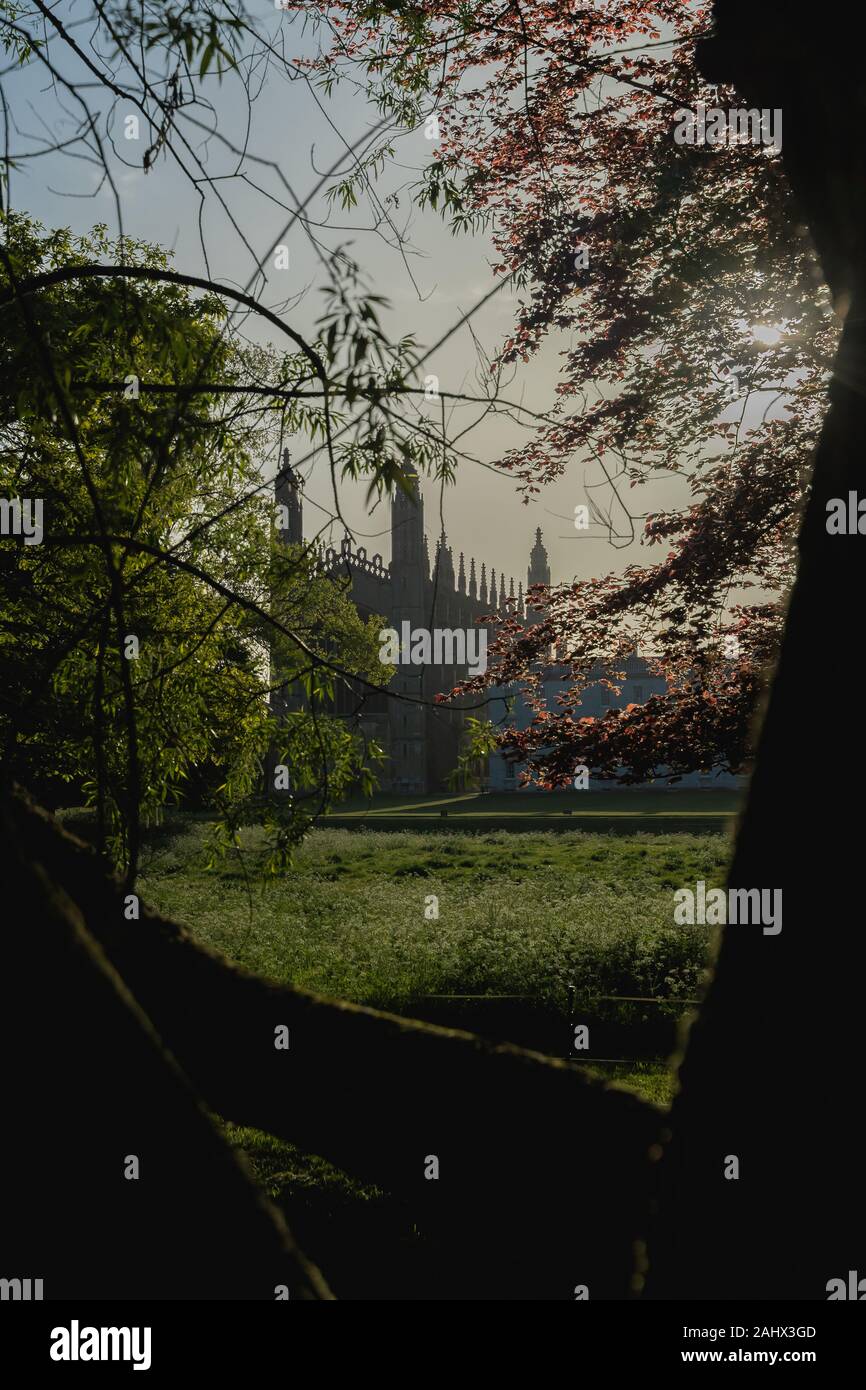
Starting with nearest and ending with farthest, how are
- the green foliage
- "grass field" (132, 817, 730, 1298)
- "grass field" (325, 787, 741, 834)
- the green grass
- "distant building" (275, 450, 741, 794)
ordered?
1. the green foliage
2. "grass field" (132, 817, 730, 1298)
3. the green grass
4. "grass field" (325, 787, 741, 834)
5. "distant building" (275, 450, 741, 794)

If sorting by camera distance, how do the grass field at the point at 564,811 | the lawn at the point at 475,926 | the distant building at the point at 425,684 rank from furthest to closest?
the distant building at the point at 425,684
the grass field at the point at 564,811
the lawn at the point at 475,926

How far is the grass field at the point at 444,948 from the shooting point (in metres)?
6.35

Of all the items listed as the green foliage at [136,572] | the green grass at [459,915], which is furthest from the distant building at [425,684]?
the green foliage at [136,572]

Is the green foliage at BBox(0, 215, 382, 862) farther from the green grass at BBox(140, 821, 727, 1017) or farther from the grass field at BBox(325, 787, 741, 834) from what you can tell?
the grass field at BBox(325, 787, 741, 834)

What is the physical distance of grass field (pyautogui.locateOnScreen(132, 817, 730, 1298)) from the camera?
20.8 feet

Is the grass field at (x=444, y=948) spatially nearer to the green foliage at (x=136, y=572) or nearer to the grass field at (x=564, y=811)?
the green foliage at (x=136, y=572)

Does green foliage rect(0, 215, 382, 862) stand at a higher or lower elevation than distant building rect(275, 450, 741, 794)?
lower

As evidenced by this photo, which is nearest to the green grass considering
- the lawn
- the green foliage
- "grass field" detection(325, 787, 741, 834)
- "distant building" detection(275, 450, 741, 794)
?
the lawn

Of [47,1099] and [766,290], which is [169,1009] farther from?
[766,290]

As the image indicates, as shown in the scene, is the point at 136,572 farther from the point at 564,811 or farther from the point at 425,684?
the point at 425,684

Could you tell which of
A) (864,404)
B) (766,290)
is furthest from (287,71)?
(766,290)

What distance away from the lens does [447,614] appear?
61.2 metres

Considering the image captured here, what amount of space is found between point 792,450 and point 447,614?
53025mm
